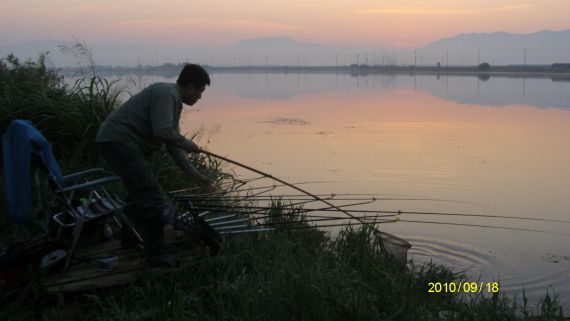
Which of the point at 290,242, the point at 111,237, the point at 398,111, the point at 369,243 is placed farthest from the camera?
the point at 398,111

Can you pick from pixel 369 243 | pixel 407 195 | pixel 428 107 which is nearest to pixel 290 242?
pixel 369 243

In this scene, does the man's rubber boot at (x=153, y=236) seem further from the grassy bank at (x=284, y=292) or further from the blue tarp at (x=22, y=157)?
the blue tarp at (x=22, y=157)

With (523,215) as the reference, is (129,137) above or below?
above

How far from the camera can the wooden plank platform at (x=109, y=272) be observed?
399 cm

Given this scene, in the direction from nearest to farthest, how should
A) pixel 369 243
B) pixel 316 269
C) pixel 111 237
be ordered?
pixel 316 269, pixel 111 237, pixel 369 243

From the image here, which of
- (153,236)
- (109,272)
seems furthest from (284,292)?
(109,272)

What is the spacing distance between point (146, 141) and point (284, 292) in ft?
5.04

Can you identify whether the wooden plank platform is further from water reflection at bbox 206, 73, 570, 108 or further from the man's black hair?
water reflection at bbox 206, 73, 570, 108

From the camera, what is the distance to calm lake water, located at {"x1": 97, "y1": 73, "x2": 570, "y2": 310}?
6.85 metres

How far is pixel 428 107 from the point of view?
26.0 metres

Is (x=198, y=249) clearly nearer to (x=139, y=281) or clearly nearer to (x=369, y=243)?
(x=139, y=281)

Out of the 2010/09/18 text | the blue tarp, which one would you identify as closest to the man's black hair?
the blue tarp

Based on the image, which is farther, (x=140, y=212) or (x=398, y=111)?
(x=398, y=111)

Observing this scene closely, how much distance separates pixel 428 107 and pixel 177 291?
23.3 metres
